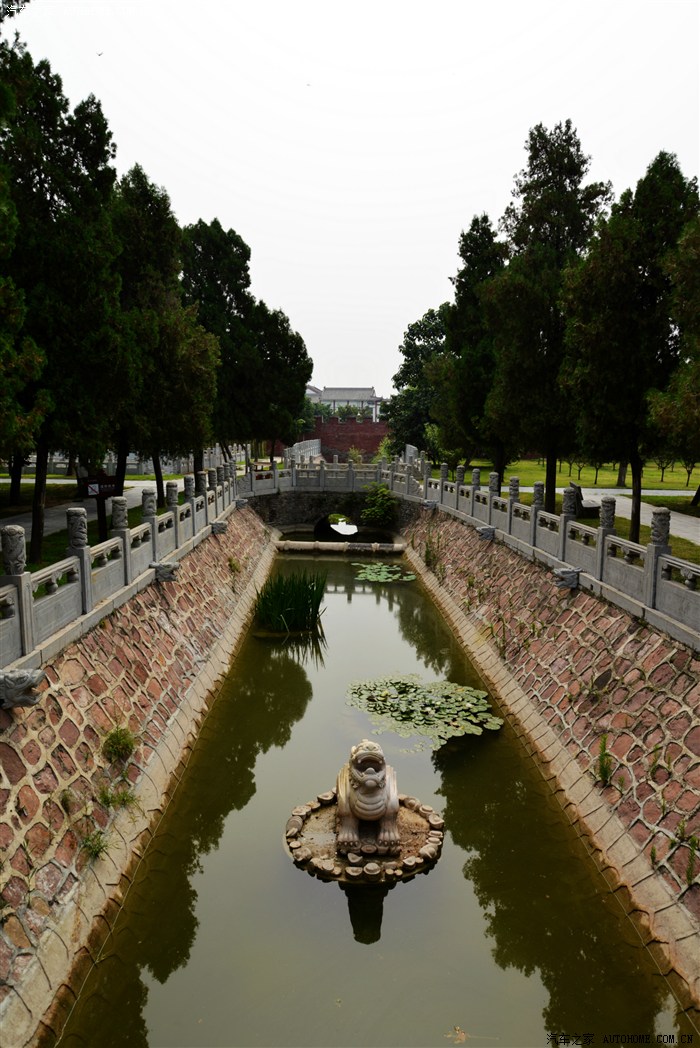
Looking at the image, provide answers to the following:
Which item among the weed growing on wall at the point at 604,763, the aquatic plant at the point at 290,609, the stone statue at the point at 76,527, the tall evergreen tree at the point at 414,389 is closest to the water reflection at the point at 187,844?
the aquatic plant at the point at 290,609

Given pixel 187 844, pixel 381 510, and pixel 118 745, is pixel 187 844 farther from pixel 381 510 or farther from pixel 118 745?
pixel 381 510

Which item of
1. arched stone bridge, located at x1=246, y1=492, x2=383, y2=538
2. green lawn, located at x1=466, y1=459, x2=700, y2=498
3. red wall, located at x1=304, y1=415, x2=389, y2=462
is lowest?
arched stone bridge, located at x1=246, y1=492, x2=383, y2=538

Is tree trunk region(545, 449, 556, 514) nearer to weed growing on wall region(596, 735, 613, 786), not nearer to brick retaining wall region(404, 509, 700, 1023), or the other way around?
brick retaining wall region(404, 509, 700, 1023)

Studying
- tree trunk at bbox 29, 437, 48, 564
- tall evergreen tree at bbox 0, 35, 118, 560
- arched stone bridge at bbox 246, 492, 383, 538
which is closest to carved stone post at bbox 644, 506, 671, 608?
tall evergreen tree at bbox 0, 35, 118, 560

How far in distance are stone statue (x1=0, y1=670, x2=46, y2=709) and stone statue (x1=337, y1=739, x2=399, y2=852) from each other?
3721 mm

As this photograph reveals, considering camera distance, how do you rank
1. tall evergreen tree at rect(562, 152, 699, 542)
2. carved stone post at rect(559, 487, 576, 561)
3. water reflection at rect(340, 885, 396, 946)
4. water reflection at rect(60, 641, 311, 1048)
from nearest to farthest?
water reflection at rect(60, 641, 311, 1048) < water reflection at rect(340, 885, 396, 946) < carved stone post at rect(559, 487, 576, 561) < tall evergreen tree at rect(562, 152, 699, 542)

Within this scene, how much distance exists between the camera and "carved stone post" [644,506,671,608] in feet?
31.3

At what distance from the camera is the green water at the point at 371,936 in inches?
241

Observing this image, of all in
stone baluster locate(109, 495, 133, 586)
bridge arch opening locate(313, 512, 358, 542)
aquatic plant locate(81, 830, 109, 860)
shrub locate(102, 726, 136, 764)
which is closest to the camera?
aquatic plant locate(81, 830, 109, 860)

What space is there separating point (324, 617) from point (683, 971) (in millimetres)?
13117

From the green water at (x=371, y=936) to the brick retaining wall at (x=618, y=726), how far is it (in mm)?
393

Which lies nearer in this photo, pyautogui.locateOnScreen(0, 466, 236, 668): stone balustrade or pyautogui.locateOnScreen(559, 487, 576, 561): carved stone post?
pyautogui.locateOnScreen(0, 466, 236, 668): stone balustrade

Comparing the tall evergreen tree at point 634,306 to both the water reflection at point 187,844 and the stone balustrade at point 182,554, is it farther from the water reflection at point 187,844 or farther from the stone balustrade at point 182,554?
the water reflection at point 187,844

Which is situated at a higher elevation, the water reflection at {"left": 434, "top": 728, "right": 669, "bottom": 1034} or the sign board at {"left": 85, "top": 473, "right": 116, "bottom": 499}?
the sign board at {"left": 85, "top": 473, "right": 116, "bottom": 499}
